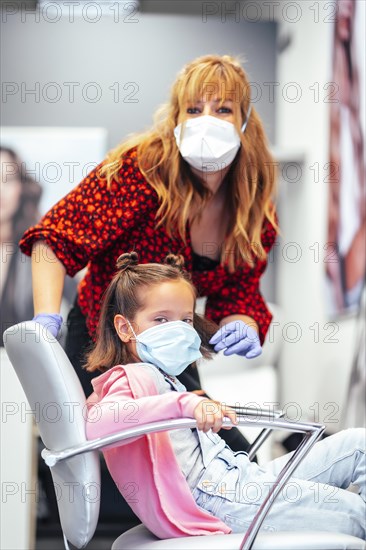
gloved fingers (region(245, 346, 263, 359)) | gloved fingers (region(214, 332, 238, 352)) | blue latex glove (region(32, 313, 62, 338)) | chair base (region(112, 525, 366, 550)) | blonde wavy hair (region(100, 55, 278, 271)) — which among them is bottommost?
chair base (region(112, 525, 366, 550))

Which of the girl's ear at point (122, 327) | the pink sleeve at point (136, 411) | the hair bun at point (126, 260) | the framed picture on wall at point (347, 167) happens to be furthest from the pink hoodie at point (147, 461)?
the framed picture on wall at point (347, 167)

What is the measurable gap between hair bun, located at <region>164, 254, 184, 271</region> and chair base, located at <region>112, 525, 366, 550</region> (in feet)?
2.27

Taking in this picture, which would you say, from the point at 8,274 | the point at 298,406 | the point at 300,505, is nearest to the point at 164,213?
the point at 300,505

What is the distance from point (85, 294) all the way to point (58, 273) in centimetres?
22

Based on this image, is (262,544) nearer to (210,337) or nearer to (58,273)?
(210,337)

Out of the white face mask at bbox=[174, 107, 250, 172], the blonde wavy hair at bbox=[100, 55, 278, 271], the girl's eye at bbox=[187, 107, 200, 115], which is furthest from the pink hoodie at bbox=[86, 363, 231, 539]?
the girl's eye at bbox=[187, 107, 200, 115]

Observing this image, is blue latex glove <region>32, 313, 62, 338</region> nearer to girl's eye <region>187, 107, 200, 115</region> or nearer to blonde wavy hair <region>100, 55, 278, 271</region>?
blonde wavy hair <region>100, 55, 278, 271</region>

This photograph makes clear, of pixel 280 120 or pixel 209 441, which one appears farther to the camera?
pixel 280 120

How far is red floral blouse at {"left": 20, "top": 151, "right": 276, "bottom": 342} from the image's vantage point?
214 centimetres

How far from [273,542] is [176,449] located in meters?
0.31

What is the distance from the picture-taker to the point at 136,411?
1.66m

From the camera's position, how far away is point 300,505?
5.83 feet

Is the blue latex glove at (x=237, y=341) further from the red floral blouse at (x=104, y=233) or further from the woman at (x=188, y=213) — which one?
the red floral blouse at (x=104, y=233)

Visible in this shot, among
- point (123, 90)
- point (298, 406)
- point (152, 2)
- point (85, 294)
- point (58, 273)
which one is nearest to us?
point (58, 273)
